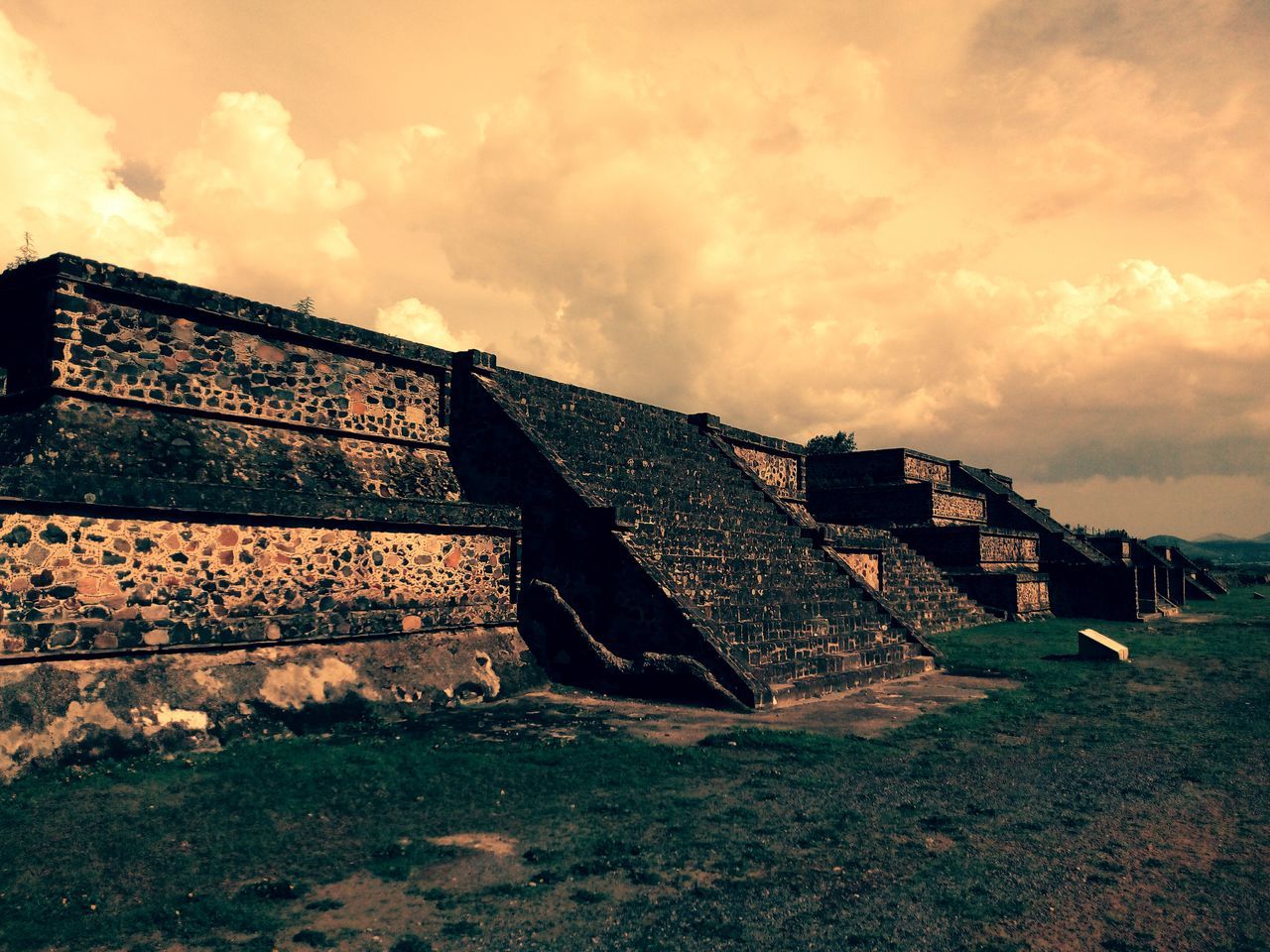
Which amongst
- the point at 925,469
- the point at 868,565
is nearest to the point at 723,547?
the point at 868,565

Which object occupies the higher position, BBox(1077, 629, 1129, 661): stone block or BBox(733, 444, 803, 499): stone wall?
BBox(733, 444, 803, 499): stone wall

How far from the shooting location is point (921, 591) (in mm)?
22766

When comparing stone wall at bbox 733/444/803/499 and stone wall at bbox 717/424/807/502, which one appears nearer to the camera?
stone wall at bbox 717/424/807/502

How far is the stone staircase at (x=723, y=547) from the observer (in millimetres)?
12031

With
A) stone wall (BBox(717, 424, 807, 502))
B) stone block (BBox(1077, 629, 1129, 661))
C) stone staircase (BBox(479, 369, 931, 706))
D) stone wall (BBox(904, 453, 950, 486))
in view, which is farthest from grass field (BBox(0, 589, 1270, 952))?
stone wall (BBox(904, 453, 950, 486))

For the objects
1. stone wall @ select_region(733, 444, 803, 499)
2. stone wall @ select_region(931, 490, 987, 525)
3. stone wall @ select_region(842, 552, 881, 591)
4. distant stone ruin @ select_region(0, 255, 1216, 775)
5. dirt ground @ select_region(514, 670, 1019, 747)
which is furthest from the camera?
stone wall @ select_region(931, 490, 987, 525)

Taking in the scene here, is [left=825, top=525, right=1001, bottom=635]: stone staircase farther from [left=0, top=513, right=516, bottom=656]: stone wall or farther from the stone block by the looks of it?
[left=0, top=513, right=516, bottom=656]: stone wall

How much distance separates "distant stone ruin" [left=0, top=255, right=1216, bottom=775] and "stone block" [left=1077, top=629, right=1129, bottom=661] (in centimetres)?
365

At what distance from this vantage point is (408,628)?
10500mm

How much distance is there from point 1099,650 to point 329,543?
14.1 metres

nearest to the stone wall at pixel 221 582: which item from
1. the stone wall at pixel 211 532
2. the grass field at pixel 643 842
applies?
the stone wall at pixel 211 532

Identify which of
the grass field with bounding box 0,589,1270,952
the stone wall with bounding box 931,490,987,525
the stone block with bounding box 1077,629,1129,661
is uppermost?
the stone wall with bounding box 931,490,987,525

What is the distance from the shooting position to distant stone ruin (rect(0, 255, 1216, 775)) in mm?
7891

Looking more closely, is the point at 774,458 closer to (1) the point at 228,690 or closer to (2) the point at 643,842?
(1) the point at 228,690
